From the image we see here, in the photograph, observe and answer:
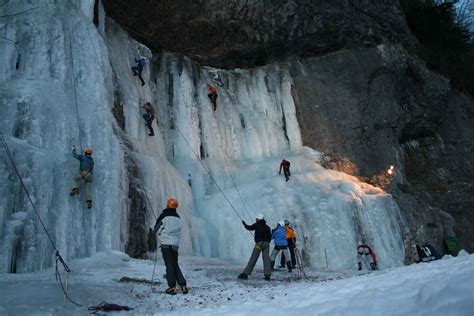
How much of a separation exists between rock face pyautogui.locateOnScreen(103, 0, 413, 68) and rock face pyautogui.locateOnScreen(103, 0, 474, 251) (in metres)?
0.04

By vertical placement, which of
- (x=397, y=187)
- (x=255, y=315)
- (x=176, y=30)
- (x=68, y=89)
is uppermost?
(x=176, y=30)

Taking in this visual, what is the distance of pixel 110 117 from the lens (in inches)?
448

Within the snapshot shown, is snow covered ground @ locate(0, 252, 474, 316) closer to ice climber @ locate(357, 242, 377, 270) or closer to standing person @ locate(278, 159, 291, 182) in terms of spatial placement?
ice climber @ locate(357, 242, 377, 270)

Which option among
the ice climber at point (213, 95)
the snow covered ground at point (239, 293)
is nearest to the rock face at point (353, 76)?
the ice climber at point (213, 95)

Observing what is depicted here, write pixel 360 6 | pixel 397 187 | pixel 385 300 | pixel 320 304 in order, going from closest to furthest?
pixel 385 300 < pixel 320 304 < pixel 397 187 < pixel 360 6

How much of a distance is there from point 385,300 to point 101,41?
37.7ft

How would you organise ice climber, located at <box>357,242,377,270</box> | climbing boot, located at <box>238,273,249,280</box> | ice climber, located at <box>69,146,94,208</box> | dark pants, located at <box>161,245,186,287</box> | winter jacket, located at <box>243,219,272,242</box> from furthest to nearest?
ice climber, located at <box>357,242,377,270</box>, ice climber, located at <box>69,146,94,208</box>, winter jacket, located at <box>243,219,272,242</box>, climbing boot, located at <box>238,273,249,280</box>, dark pants, located at <box>161,245,186,287</box>

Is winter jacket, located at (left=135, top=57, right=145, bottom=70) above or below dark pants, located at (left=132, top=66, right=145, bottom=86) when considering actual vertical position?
above

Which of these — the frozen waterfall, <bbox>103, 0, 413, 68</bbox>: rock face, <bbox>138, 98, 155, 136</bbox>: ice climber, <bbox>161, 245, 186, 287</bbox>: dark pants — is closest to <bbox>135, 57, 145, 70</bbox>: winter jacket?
the frozen waterfall

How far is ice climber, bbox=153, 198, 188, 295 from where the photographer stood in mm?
6410

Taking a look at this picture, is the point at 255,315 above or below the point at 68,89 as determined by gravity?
below

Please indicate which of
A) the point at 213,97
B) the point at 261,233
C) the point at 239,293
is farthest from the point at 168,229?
the point at 213,97

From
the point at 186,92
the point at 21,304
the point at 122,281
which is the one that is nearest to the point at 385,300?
the point at 21,304

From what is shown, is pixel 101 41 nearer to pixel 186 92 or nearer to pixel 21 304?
pixel 186 92
